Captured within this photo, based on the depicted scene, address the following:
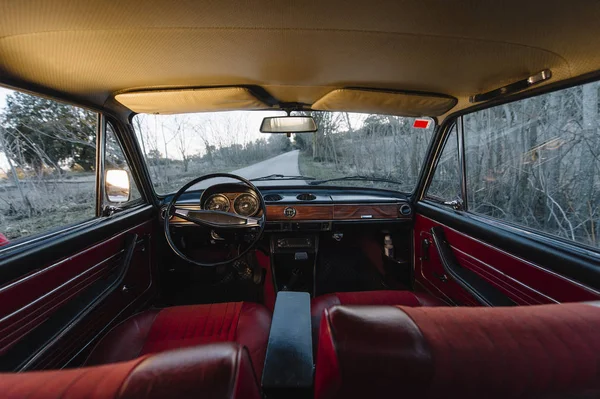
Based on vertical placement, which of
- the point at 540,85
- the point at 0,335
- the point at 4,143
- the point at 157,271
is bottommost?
the point at 157,271

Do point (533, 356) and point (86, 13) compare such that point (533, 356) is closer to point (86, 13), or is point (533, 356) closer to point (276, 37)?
point (276, 37)

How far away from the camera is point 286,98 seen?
2391mm

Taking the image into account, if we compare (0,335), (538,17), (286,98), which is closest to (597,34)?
(538,17)

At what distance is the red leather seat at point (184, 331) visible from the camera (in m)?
1.40

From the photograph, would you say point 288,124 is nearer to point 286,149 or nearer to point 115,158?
point 286,149

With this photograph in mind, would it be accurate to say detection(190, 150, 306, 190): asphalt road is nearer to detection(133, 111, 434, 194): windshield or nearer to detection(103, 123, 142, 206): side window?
detection(133, 111, 434, 194): windshield

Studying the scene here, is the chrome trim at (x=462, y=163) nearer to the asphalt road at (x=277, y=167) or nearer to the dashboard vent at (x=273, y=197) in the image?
the asphalt road at (x=277, y=167)

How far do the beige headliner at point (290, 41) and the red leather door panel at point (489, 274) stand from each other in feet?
3.55

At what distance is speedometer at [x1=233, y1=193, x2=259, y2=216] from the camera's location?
2502 millimetres

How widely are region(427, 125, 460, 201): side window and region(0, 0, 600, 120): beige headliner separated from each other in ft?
2.31

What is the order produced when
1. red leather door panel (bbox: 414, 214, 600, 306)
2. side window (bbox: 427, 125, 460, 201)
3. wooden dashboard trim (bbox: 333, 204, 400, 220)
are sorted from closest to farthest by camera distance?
red leather door panel (bbox: 414, 214, 600, 306) → side window (bbox: 427, 125, 460, 201) → wooden dashboard trim (bbox: 333, 204, 400, 220)

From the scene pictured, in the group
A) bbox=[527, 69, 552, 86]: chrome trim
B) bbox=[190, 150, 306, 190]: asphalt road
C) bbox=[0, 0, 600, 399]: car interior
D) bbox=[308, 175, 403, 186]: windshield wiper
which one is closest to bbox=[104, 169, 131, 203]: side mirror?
bbox=[0, 0, 600, 399]: car interior

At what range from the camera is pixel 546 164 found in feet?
5.08

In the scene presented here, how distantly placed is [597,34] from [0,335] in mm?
2909
